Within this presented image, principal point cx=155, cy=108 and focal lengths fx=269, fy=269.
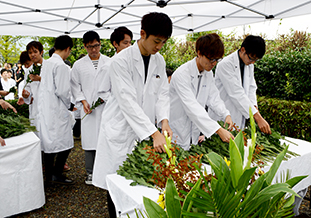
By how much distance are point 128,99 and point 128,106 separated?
6cm

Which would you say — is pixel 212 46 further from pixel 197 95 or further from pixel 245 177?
pixel 245 177

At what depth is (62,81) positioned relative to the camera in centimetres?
362

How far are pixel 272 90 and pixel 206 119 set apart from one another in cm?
400

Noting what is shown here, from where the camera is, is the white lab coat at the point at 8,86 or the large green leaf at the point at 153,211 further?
the white lab coat at the point at 8,86

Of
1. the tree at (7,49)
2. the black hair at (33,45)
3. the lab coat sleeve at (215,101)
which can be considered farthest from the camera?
the tree at (7,49)

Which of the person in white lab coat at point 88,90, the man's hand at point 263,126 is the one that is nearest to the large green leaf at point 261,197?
the man's hand at point 263,126

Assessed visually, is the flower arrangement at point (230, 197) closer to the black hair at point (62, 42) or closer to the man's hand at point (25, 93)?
the black hair at point (62, 42)

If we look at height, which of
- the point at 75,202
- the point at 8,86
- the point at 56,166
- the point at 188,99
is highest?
the point at 188,99

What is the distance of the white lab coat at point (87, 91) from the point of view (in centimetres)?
375

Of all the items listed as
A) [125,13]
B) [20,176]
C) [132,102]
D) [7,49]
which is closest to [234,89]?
[132,102]

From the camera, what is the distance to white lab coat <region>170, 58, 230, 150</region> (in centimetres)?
261

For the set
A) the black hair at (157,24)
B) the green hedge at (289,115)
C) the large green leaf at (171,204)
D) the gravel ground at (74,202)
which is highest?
the black hair at (157,24)

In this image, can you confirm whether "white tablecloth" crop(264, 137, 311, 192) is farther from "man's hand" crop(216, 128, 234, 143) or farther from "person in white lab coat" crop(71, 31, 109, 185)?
"person in white lab coat" crop(71, 31, 109, 185)

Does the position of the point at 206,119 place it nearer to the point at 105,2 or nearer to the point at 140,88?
the point at 140,88
